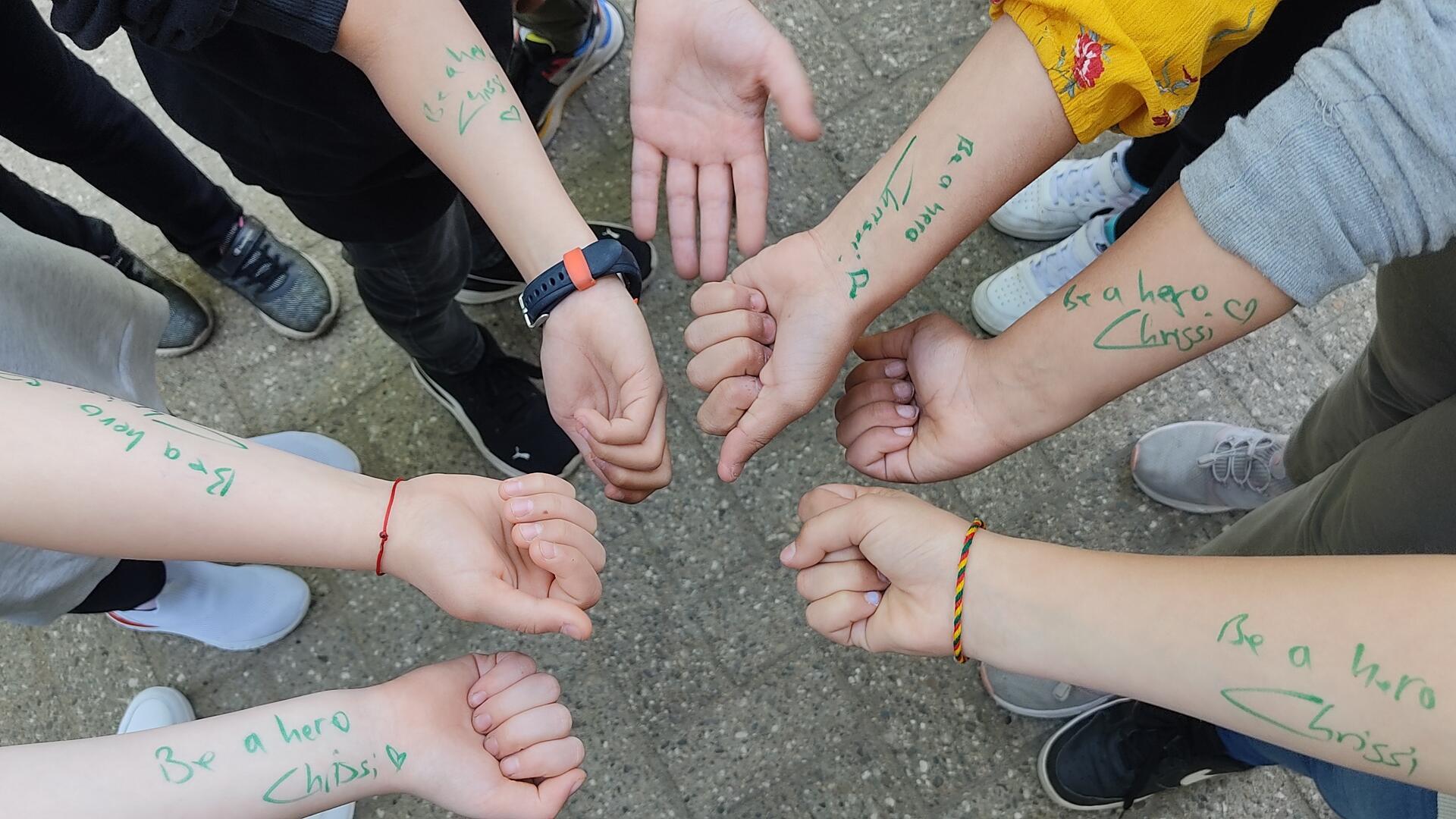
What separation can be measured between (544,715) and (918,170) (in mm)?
930

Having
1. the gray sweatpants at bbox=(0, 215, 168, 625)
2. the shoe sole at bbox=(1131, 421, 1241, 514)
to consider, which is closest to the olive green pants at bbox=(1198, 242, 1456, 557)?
the shoe sole at bbox=(1131, 421, 1241, 514)

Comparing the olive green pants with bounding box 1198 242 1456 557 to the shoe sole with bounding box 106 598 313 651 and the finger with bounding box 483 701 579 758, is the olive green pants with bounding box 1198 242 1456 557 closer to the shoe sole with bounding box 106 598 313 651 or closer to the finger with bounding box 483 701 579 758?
the finger with bounding box 483 701 579 758

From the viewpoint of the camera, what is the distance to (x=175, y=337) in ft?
6.93

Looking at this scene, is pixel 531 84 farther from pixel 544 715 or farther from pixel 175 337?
pixel 544 715

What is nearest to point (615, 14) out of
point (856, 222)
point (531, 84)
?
point (531, 84)

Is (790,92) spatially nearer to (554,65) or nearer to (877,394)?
(877,394)

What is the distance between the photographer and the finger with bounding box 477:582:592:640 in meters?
1.14

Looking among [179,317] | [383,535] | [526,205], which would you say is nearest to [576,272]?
[526,205]

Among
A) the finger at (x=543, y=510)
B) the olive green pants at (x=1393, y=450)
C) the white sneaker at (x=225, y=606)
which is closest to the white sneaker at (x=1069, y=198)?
the olive green pants at (x=1393, y=450)

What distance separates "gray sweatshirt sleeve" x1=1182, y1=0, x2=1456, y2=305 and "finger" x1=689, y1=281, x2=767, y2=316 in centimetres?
62

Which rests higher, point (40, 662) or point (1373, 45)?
point (1373, 45)

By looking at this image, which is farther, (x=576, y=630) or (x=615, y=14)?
(x=615, y=14)

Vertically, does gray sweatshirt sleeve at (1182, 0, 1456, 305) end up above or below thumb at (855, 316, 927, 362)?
above

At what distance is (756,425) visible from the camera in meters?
1.37
